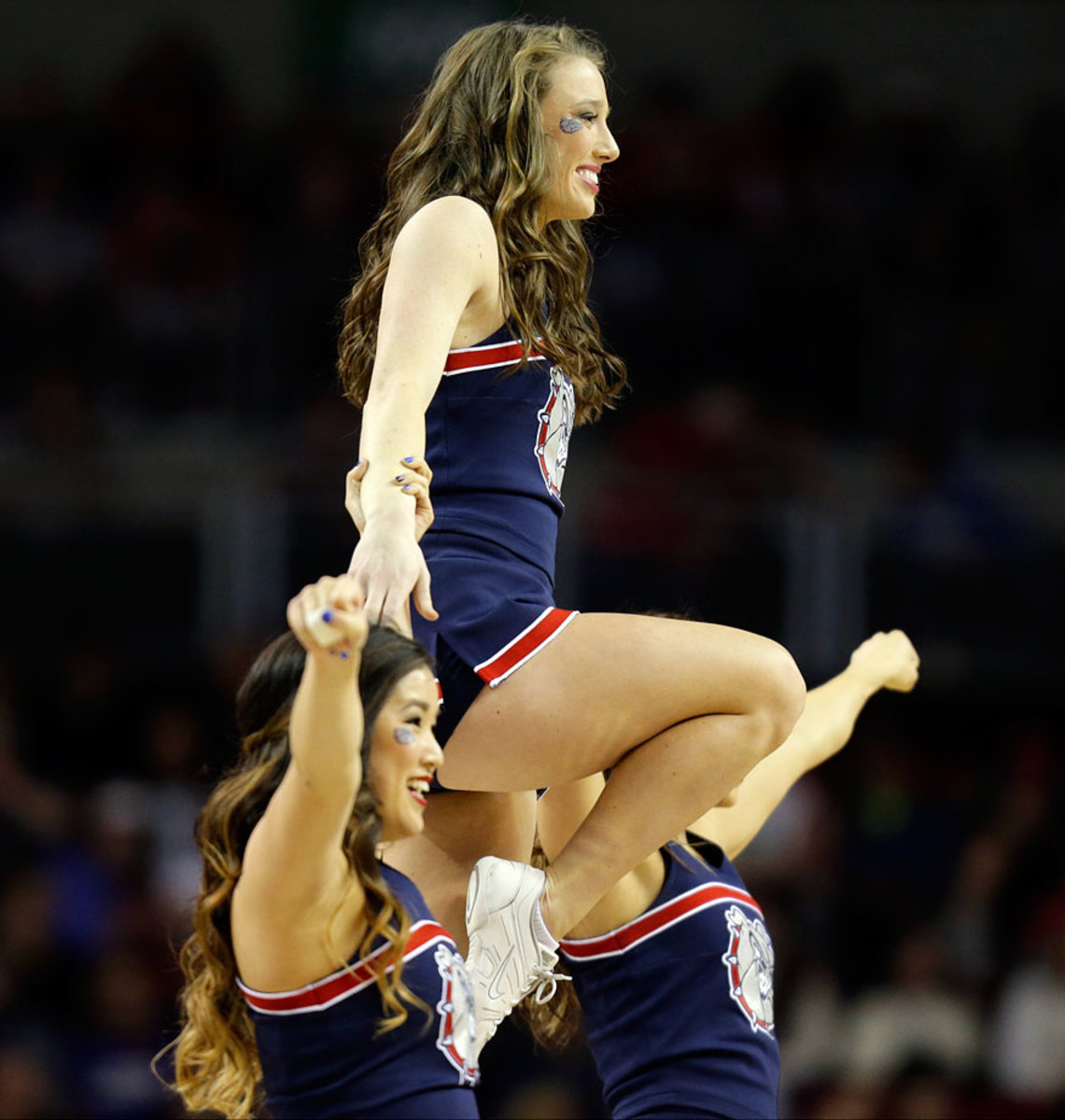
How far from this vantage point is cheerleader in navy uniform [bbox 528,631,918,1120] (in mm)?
3238

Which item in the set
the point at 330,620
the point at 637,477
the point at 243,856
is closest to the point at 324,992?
the point at 243,856

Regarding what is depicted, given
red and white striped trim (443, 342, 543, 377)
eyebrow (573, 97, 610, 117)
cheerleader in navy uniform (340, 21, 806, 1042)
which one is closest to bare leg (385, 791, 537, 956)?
cheerleader in navy uniform (340, 21, 806, 1042)

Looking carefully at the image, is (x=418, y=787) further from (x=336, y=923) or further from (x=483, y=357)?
(x=483, y=357)

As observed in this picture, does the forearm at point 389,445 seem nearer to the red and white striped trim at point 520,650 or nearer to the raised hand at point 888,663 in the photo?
the red and white striped trim at point 520,650

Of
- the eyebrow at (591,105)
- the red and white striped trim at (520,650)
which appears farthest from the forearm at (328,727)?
the eyebrow at (591,105)

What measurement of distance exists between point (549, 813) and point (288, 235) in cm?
549

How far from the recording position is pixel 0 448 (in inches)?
299

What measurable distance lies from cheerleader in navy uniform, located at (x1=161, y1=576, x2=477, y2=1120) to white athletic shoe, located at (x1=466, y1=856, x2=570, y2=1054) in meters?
0.17

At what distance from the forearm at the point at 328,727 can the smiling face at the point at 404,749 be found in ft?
0.70

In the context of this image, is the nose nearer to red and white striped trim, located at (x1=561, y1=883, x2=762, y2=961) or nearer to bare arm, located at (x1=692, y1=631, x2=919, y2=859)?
red and white striped trim, located at (x1=561, y1=883, x2=762, y2=961)

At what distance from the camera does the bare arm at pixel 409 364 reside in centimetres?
257

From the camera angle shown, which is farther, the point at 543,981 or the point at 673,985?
the point at 673,985

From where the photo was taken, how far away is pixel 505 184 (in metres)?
3.04

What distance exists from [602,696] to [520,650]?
0.47ft
